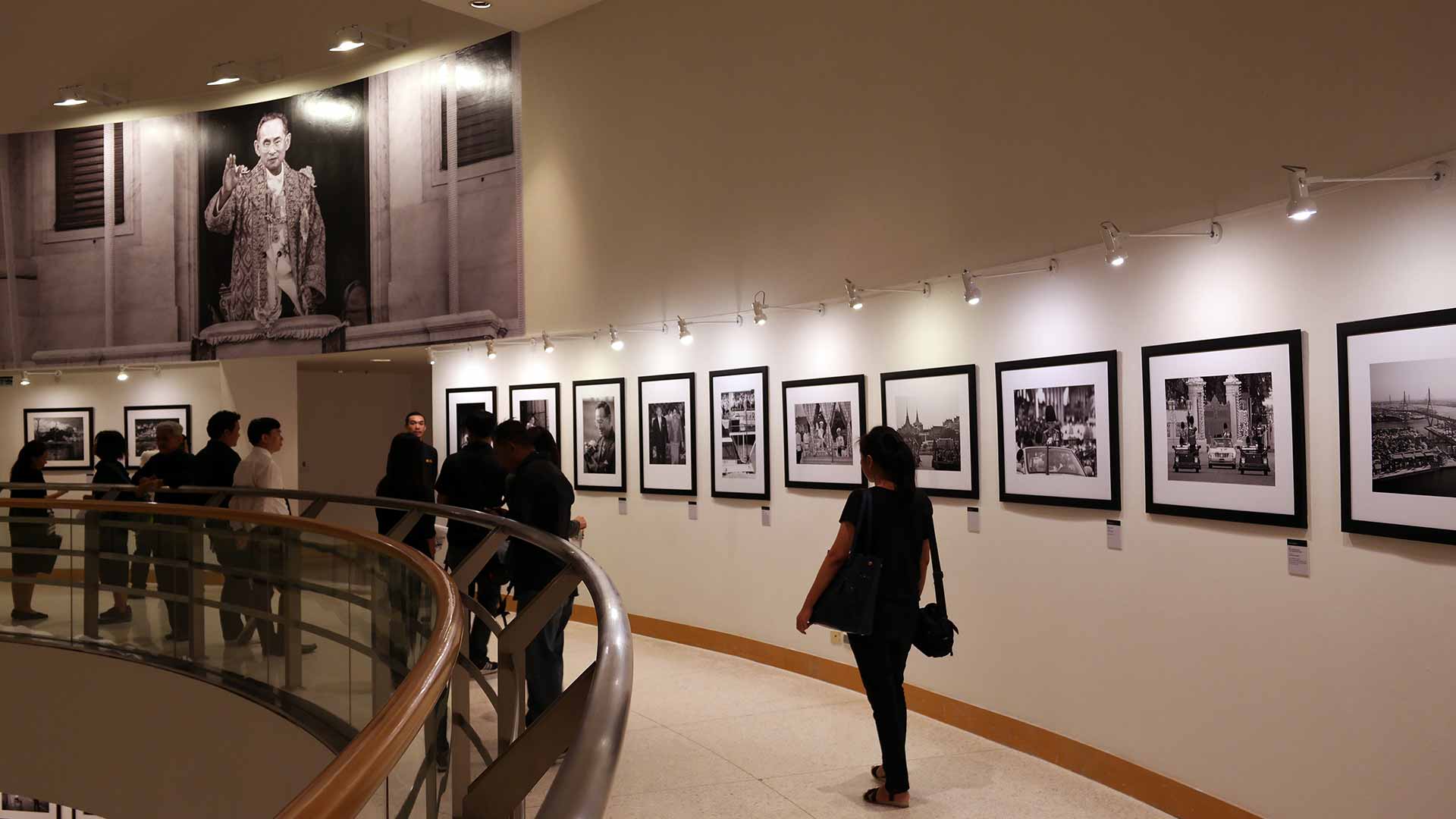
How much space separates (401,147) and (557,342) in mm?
3559

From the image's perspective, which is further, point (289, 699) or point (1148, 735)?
point (289, 699)

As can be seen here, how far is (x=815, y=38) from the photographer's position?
7.96 metres

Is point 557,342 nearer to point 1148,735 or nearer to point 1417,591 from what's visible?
point 1148,735

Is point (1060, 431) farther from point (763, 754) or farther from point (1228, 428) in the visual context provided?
point (763, 754)

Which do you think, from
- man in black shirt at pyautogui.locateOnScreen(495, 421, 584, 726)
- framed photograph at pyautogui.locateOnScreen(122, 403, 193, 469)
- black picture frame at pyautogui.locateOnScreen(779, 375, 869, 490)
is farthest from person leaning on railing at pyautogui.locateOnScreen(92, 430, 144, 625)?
framed photograph at pyautogui.locateOnScreen(122, 403, 193, 469)

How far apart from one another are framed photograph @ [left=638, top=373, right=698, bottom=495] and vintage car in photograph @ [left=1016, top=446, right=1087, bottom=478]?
3631mm

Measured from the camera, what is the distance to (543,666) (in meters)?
5.93

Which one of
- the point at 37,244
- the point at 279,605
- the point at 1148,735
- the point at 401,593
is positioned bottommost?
the point at 1148,735

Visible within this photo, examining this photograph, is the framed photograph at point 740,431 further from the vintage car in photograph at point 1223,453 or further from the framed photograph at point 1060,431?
the vintage car in photograph at point 1223,453

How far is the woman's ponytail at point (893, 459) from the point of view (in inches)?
211

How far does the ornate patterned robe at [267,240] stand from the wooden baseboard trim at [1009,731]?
23.4 feet

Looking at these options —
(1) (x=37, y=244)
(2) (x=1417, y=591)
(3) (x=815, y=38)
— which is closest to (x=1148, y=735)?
(2) (x=1417, y=591)

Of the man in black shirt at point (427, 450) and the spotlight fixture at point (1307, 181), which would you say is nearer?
the spotlight fixture at point (1307, 181)

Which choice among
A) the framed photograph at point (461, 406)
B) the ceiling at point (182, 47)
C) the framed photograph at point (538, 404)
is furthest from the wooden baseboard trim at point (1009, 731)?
the ceiling at point (182, 47)
